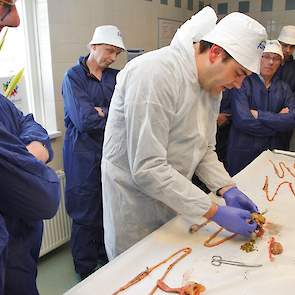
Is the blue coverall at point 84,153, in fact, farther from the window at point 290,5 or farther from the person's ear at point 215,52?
the window at point 290,5

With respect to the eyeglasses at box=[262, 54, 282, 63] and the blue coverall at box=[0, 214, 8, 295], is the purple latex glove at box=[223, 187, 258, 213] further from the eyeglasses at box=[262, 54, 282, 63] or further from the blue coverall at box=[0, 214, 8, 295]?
the eyeglasses at box=[262, 54, 282, 63]

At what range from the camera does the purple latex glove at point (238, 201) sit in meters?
1.24

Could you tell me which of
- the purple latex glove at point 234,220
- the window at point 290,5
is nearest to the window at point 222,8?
the window at point 290,5

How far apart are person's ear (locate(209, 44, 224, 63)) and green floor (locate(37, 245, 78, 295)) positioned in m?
1.56

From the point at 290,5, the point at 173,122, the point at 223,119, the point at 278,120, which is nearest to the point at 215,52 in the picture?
the point at 173,122

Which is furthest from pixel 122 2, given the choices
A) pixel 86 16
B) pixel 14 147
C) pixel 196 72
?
pixel 14 147

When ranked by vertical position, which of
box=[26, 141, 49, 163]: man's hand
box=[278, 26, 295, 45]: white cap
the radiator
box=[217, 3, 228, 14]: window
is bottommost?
the radiator

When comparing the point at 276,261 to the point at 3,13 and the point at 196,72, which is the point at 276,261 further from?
the point at 3,13

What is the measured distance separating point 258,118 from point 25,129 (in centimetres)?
168

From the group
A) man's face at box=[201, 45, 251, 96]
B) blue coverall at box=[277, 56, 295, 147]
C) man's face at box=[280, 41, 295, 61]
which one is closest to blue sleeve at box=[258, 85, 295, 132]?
blue coverall at box=[277, 56, 295, 147]

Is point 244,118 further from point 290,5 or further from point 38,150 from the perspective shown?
point 38,150

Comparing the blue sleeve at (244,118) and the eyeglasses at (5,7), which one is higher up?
the eyeglasses at (5,7)

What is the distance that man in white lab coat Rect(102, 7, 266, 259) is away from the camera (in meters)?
1.04

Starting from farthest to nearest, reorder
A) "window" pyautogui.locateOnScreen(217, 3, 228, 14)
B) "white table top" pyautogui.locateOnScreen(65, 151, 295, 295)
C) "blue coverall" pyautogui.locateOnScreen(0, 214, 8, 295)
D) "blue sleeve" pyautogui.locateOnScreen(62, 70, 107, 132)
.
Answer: "window" pyautogui.locateOnScreen(217, 3, 228, 14) → "blue sleeve" pyautogui.locateOnScreen(62, 70, 107, 132) → "white table top" pyautogui.locateOnScreen(65, 151, 295, 295) → "blue coverall" pyautogui.locateOnScreen(0, 214, 8, 295)
